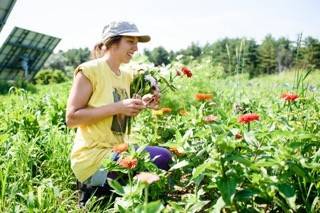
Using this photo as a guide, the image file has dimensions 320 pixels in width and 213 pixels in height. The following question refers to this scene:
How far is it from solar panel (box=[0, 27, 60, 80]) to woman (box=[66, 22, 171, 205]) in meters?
12.5

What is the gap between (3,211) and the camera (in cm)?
239

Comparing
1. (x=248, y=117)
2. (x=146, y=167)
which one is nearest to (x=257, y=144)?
(x=248, y=117)

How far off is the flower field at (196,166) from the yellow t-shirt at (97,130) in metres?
0.18

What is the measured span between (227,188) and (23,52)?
15.1 metres

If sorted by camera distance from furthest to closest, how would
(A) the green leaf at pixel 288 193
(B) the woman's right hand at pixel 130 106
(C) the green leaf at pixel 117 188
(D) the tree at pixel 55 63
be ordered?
(D) the tree at pixel 55 63
(B) the woman's right hand at pixel 130 106
(C) the green leaf at pixel 117 188
(A) the green leaf at pixel 288 193

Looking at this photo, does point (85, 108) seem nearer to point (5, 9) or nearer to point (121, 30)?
point (121, 30)

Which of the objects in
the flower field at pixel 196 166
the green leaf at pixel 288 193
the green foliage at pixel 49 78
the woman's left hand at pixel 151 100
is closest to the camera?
the green leaf at pixel 288 193

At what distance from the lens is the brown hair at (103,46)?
9.00ft

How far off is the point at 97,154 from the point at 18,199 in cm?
54

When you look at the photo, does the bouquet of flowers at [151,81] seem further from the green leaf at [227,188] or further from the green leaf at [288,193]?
the green leaf at [288,193]

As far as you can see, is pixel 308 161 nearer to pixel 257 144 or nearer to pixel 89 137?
pixel 257 144

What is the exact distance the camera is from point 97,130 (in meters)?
2.71

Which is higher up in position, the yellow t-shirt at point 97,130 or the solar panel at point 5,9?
Result: the solar panel at point 5,9

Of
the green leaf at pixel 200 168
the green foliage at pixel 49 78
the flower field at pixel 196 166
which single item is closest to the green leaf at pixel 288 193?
A: the flower field at pixel 196 166
